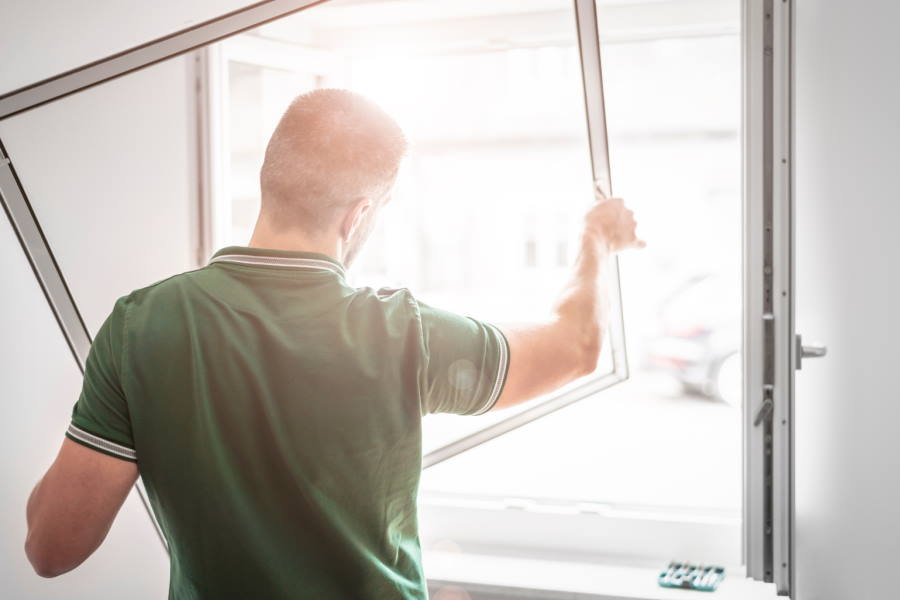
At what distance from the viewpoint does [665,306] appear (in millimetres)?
5582

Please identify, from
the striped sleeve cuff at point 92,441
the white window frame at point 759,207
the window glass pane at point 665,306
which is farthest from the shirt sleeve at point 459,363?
the window glass pane at point 665,306

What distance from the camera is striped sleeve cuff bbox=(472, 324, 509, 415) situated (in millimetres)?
1069

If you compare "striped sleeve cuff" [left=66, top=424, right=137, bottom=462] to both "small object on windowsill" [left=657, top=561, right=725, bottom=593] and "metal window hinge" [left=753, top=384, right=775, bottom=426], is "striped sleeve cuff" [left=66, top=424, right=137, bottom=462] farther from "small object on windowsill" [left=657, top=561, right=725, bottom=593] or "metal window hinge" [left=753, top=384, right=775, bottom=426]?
"small object on windowsill" [left=657, top=561, right=725, bottom=593]

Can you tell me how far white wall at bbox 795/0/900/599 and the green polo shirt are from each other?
1018 mm

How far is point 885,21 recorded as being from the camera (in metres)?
1.59

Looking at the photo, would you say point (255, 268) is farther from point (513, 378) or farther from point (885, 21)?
point (885, 21)

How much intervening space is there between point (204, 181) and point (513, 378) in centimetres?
110

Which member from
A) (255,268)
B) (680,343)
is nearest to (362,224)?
(255,268)

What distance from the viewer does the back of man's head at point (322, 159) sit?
3.52 ft

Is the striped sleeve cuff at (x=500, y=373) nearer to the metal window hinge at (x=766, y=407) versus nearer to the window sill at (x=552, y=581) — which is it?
the metal window hinge at (x=766, y=407)

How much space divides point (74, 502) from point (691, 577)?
1.36m

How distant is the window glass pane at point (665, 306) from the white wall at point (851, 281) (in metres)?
0.18

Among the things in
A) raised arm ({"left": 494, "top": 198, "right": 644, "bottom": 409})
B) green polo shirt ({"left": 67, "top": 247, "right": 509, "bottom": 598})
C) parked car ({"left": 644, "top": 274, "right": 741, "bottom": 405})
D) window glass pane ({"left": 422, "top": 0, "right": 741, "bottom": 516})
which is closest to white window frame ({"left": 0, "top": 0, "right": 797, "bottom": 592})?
window glass pane ({"left": 422, "top": 0, "right": 741, "bottom": 516})

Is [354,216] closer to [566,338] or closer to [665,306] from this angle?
[566,338]
